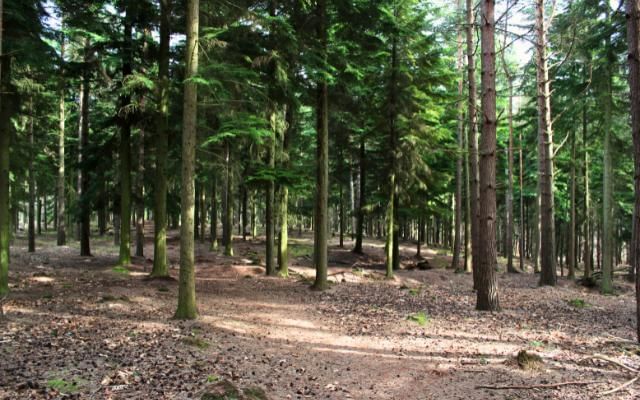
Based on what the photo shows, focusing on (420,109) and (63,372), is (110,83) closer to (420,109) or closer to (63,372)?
(63,372)

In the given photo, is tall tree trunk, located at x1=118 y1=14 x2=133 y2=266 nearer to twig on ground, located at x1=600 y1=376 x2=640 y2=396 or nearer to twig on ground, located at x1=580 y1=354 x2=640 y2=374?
twig on ground, located at x1=580 y1=354 x2=640 y2=374

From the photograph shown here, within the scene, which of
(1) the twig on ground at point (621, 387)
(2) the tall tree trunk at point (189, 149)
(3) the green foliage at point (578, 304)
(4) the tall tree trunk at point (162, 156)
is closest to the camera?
(1) the twig on ground at point (621, 387)

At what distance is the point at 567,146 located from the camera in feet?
93.9

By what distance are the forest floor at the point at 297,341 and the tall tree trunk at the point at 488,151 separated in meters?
1.56

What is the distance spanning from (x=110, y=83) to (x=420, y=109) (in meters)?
13.4

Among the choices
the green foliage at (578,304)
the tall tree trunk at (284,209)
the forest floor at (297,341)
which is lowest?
the green foliage at (578,304)

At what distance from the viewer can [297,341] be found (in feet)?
28.9

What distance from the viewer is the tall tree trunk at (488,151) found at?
10594 millimetres

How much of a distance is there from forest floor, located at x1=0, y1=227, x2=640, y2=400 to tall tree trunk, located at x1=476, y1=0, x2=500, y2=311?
1561 millimetres

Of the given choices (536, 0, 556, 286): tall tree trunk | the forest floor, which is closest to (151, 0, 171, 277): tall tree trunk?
the forest floor

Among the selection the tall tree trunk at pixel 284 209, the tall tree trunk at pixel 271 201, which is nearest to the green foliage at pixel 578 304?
the tall tree trunk at pixel 284 209

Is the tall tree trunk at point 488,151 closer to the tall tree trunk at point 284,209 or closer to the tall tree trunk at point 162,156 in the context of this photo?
the tall tree trunk at point 284,209

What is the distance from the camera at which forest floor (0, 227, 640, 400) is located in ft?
Result: 19.3

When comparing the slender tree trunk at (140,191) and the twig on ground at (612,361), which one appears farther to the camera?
the slender tree trunk at (140,191)
